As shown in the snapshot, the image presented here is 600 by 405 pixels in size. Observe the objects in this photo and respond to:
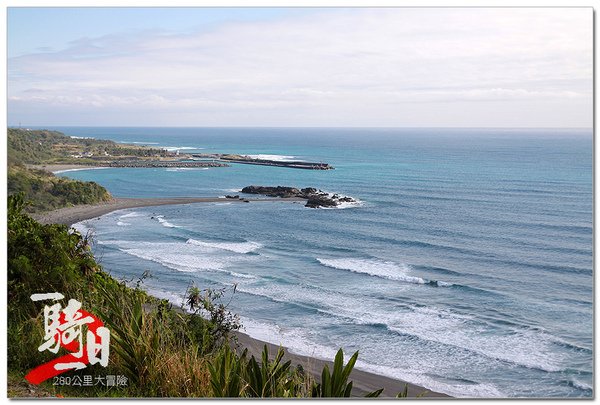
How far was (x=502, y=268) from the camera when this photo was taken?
16.9 m

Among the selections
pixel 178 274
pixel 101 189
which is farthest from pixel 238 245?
pixel 101 189

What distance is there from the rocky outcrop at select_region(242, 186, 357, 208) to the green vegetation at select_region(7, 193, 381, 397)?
1293 centimetres

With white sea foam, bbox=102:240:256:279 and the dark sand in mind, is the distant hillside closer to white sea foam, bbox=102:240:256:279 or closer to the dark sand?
the dark sand

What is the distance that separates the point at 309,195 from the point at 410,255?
4654 millimetres

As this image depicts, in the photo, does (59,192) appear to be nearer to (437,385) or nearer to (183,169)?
(183,169)

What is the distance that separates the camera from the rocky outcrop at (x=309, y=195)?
20.3 meters

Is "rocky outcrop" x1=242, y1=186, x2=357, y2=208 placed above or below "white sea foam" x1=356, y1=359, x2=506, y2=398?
above

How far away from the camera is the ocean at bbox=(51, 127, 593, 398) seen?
11352mm

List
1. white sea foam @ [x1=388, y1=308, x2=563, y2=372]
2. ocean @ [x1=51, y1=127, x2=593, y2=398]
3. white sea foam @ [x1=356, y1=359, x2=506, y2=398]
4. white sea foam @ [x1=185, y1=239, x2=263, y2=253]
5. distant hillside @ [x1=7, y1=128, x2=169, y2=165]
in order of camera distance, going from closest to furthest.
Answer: white sea foam @ [x1=356, y1=359, x2=506, y2=398]
distant hillside @ [x1=7, y1=128, x2=169, y2=165]
ocean @ [x1=51, y1=127, x2=593, y2=398]
white sea foam @ [x1=388, y1=308, x2=563, y2=372]
white sea foam @ [x1=185, y1=239, x2=263, y2=253]

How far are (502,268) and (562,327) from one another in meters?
4.45

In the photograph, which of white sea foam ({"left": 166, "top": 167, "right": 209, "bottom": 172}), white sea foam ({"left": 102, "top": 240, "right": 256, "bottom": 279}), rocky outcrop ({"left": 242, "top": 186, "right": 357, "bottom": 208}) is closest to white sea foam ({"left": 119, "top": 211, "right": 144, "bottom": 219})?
rocky outcrop ({"left": 242, "top": 186, "right": 357, "bottom": 208})

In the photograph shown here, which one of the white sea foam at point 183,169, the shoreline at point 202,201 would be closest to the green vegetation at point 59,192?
the shoreline at point 202,201

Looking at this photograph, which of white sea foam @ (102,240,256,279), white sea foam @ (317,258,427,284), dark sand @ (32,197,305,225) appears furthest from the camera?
dark sand @ (32,197,305,225)

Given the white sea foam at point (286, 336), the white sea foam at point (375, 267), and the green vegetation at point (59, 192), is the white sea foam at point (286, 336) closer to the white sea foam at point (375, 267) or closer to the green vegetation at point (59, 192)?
the white sea foam at point (375, 267)
